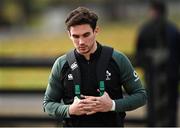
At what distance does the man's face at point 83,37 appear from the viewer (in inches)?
173

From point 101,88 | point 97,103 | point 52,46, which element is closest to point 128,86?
point 101,88

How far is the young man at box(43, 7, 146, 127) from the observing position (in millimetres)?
4402

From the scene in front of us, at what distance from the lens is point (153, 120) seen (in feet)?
→ 33.1

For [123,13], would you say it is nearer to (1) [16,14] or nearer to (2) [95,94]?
(1) [16,14]

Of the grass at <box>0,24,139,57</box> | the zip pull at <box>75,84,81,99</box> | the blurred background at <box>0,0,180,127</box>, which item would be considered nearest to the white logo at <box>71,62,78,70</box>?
the zip pull at <box>75,84,81,99</box>

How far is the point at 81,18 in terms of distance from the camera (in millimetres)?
4406

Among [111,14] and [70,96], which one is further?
[111,14]

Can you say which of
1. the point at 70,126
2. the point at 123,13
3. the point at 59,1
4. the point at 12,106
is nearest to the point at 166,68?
the point at 12,106

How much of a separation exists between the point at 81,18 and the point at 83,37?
4.5 inches

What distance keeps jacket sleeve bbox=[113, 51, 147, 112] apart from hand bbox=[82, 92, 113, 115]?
107mm

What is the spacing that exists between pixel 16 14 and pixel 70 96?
52.4 m

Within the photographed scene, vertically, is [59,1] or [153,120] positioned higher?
[59,1]

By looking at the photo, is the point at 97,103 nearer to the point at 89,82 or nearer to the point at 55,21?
the point at 89,82

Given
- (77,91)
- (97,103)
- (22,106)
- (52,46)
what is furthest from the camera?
(52,46)
